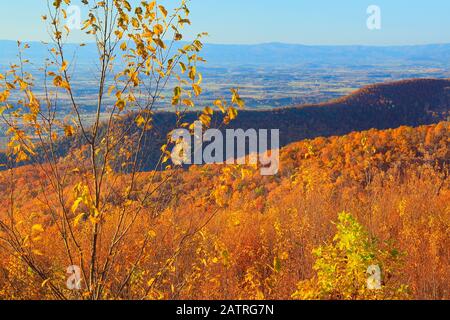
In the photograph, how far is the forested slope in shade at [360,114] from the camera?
47.7 meters

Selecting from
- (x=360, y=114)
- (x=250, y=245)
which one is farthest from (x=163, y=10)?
(x=360, y=114)

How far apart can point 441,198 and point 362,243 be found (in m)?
4.56

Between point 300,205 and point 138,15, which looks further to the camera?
point 300,205

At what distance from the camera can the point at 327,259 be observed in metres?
3.21

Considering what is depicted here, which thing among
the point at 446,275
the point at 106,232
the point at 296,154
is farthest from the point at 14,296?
the point at 296,154

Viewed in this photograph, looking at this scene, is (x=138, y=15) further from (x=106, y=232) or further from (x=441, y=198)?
(x=441, y=198)

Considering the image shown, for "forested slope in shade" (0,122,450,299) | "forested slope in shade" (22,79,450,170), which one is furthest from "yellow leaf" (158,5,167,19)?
"forested slope in shade" (22,79,450,170)

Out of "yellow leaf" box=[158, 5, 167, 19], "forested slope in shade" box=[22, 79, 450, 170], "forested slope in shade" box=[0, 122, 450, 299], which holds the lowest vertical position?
"forested slope in shade" box=[22, 79, 450, 170]

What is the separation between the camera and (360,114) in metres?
55.3

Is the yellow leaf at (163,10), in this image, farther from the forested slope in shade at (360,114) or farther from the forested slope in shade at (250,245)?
the forested slope in shade at (360,114)

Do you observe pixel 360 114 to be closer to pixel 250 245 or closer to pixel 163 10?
pixel 250 245

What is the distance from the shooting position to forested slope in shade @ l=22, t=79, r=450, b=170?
157ft

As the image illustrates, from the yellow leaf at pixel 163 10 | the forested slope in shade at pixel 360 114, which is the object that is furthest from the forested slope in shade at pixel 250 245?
the forested slope in shade at pixel 360 114

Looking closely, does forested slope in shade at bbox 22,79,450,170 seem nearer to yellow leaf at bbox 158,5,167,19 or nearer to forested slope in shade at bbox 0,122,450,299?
forested slope in shade at bbox 0,122,450,299
